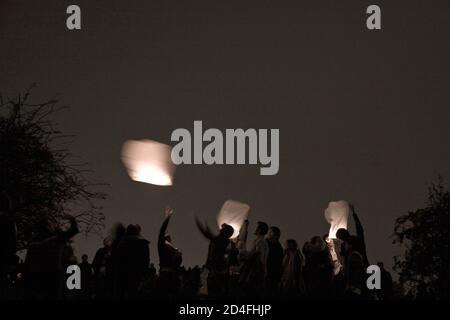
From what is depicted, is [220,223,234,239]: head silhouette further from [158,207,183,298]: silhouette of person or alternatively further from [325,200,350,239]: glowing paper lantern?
[325,200,350,239]: glowing paper lantern

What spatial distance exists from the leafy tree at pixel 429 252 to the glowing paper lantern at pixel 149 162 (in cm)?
547

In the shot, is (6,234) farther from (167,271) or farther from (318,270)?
(318,270)

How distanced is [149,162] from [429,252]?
638cm

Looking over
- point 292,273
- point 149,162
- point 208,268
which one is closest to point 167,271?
point 208,268

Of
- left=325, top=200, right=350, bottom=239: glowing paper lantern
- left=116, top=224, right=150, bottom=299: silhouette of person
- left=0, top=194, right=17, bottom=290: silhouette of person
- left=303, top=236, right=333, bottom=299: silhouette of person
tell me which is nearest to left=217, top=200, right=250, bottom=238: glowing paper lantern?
left=325, top=200, right=350, bottom=239: glowing paper lantern

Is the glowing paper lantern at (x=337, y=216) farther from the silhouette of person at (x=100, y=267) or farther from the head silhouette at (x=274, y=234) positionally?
the silhouette of person at (x=100, y=267)

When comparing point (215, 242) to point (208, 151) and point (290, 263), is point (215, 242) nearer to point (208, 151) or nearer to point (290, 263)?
point (290, 263)

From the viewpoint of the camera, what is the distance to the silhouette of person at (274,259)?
11109mm

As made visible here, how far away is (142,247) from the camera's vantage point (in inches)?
391

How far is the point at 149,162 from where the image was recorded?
1570 centimetres
